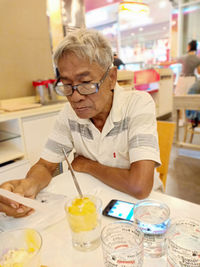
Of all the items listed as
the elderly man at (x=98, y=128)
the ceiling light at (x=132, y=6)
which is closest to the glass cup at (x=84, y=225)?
the elderly man at (x=98, y=128)

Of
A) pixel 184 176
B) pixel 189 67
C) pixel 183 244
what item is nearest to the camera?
pixel 183 244

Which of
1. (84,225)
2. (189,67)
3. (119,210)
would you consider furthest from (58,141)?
(189,67)

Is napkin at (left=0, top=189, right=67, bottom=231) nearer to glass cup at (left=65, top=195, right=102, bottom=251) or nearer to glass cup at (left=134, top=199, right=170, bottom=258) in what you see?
glass cup at (left=65, top=195, right=102, bottom=251)

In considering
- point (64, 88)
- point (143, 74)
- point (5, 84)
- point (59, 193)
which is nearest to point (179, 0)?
point (143, 74)

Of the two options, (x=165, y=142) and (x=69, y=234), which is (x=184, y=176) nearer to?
(x=165, y=142)

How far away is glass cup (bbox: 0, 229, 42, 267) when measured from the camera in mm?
511

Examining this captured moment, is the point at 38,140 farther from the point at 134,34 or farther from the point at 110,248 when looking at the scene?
the point at 134,34

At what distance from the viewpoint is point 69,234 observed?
70cm

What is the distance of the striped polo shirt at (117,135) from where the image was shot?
1.03 metres

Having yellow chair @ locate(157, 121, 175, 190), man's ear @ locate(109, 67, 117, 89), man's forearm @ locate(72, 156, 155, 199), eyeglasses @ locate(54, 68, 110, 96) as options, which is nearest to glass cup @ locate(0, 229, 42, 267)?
man's forearm @ locate(72, 156, 155, 199)

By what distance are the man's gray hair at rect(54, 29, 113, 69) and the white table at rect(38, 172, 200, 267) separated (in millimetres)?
619

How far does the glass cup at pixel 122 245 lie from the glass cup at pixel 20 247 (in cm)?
17

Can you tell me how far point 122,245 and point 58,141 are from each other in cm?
85

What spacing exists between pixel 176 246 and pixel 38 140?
1951mm
